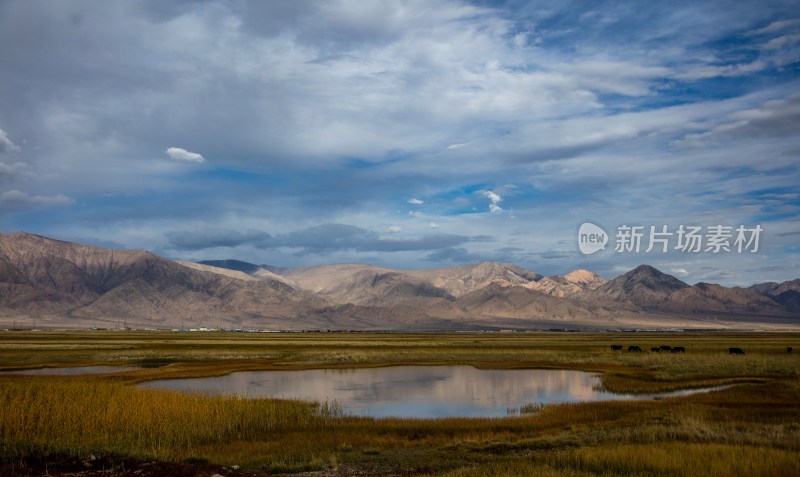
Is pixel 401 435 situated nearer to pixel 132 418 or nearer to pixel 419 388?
pixel 132 418

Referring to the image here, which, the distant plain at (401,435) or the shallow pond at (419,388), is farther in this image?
the shallow pond at (419,388)

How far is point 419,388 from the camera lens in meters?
39.8

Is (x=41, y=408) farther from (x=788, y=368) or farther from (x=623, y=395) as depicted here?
(x=788, y=368)

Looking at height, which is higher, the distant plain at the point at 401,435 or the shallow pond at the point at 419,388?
the distant plain at the point at 401,435

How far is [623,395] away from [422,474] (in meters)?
22.7

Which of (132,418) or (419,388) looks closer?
(132,418)

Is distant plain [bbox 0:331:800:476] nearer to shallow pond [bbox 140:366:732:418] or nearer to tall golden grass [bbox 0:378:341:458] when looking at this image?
tall golden grass [bbox 0:378:341:458]

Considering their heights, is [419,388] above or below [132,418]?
below

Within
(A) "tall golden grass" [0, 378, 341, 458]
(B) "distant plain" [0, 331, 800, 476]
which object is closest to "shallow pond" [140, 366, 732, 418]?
(B) "distant plain" [0, 331, 800, 476]

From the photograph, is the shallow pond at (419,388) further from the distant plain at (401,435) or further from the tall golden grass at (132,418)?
the tall golden grass at (132,418)

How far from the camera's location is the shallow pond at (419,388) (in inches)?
1239

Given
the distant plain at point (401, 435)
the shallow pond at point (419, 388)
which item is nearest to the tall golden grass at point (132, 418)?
the distant plain at point (401, 435)

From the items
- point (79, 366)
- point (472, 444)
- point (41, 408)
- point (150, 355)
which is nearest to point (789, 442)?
point (472, 444)

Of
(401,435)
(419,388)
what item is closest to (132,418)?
(401,435)
